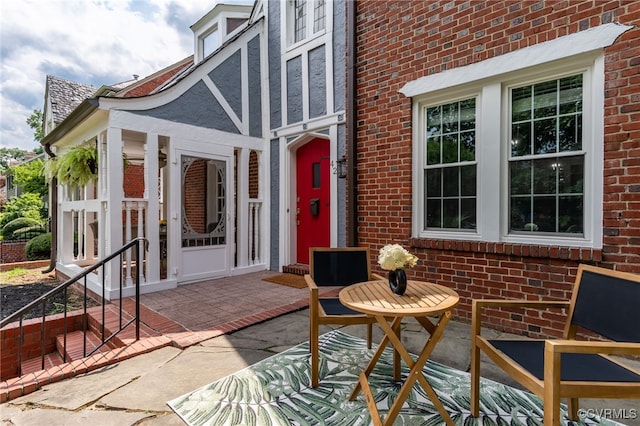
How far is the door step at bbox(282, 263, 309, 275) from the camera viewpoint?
17.6 feet

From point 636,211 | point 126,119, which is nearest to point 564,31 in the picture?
point 636,211

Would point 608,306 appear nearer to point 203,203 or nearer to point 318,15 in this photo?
point 203,203

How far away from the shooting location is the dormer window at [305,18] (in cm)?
518

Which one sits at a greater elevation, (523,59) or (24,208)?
(523,59)

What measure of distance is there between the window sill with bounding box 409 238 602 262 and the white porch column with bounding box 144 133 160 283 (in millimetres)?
3499

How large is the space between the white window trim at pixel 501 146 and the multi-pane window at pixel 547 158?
0.06m

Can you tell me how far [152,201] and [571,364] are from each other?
4748mm

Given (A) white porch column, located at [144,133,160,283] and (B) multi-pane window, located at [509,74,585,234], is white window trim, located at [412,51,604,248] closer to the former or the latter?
(B) multi-pane window, located at [509,74,585,234]

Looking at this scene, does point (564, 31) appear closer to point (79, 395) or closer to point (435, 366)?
point (435, 366)

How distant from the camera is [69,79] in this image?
11.7m

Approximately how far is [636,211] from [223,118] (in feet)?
17.1

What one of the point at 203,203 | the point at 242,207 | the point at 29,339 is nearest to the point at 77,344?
the point at 29,339

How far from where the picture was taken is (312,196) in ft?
18.0

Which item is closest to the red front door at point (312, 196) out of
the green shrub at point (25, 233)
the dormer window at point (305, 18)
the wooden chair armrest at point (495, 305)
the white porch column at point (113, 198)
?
the dormer window at point (305, 18)
